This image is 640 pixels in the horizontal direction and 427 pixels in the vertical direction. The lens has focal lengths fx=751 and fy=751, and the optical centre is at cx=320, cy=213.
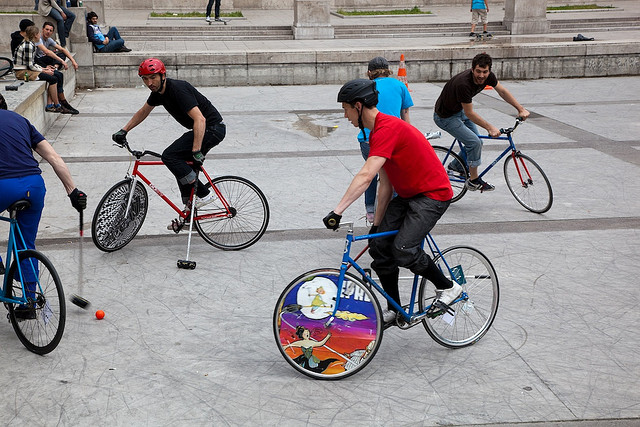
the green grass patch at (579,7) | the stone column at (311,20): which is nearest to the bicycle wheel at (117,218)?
the stone column at (311,20)

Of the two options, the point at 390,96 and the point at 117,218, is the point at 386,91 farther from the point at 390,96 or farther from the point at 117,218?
the point at 117,218

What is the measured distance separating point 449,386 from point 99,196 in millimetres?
5366

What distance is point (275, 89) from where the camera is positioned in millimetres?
16875

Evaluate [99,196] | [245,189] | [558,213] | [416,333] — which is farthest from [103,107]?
[416,333]

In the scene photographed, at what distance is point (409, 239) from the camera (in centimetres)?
466

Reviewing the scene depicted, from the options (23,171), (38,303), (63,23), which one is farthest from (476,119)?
(63,23)

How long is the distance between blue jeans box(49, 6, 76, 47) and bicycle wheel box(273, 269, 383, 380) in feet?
45.4

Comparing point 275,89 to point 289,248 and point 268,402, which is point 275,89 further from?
point 268,402

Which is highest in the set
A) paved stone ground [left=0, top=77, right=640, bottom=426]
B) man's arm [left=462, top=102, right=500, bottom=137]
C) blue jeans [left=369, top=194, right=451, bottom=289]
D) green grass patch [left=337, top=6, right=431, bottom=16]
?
green grass patch [left=337, top=6, right=431, bottom=16]

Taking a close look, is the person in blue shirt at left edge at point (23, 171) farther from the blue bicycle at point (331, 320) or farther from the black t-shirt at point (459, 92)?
the black t-shirt at point (459, 92)

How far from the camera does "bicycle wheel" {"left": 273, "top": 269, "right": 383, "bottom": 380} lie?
178 inches

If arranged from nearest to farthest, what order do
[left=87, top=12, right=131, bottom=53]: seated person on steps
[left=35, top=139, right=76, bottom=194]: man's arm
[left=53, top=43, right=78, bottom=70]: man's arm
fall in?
[left=35, top=139, right=76, bottom=194]: man's arm < [left=53, top=43, right=78, bottom=70]: man's arm < [left=87, top=12, right=131, bottom=53]: seated person on steps

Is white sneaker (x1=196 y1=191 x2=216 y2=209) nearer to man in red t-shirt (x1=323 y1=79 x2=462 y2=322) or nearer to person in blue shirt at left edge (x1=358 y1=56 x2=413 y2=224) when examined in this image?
person in blue shirt at left edge (x1=358 y1=56 x2=413 y2=224)

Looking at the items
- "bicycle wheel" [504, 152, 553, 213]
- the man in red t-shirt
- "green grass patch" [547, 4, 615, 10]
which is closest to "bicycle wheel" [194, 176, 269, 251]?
the man in red t-shirt
